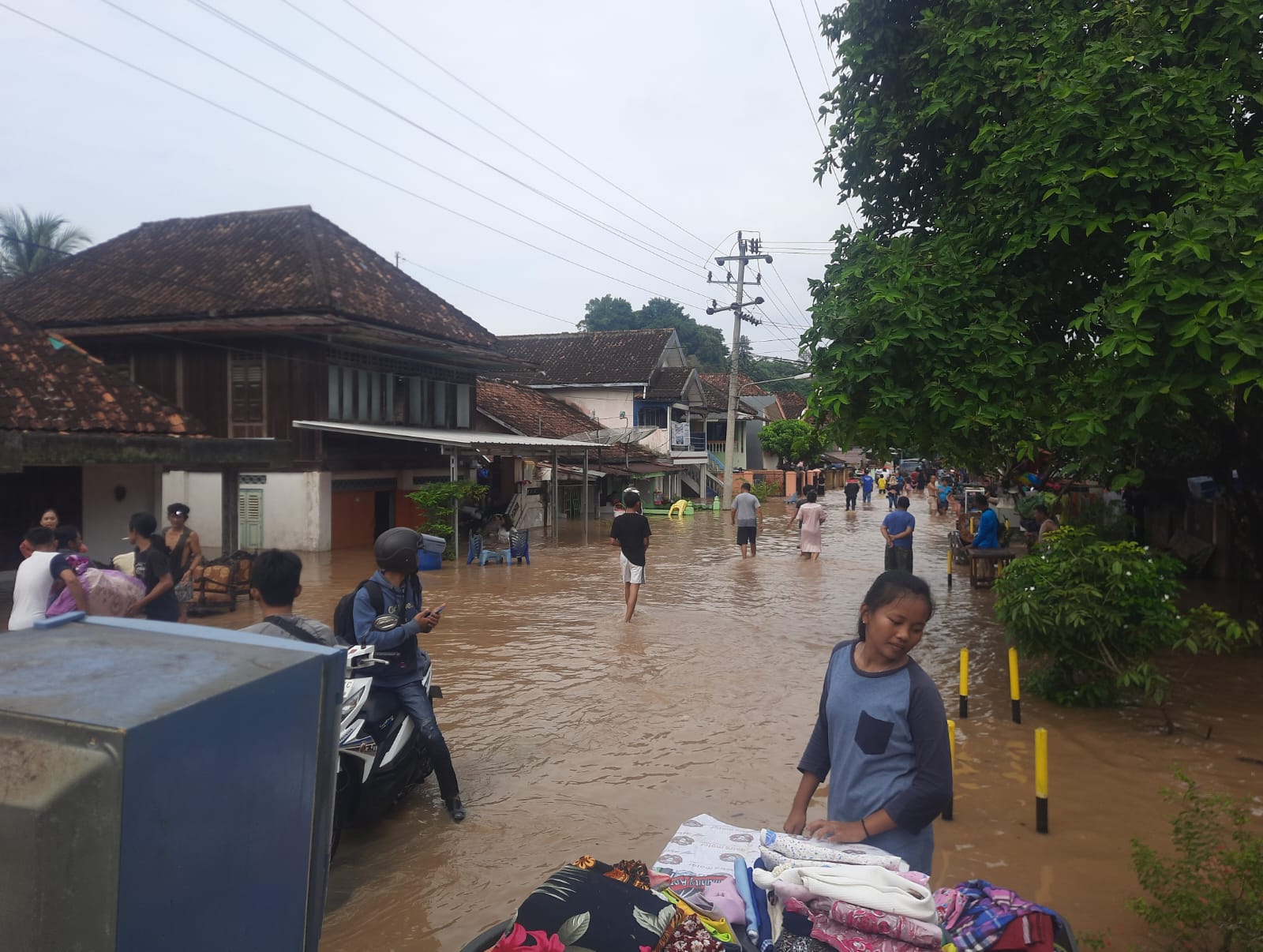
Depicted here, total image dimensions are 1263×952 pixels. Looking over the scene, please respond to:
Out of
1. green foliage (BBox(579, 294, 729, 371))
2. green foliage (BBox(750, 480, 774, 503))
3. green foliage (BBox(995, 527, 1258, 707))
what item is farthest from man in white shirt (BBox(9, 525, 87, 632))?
green foliage (BBox(579, 294, 729, 371))

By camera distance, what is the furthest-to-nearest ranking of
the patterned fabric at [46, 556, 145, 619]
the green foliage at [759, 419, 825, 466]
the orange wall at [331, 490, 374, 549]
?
the green foliage at [759, 419, 825, 466] < the orange wall at [331, 490, 374, 549] < the patterned fabric at [46, 556, 145, 619]

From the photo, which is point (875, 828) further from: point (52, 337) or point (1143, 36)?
point (52, 337)

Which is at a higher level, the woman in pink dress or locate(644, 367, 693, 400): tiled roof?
locate(644, 367, 693, 400): tiled roof

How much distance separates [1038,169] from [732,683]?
5641 millimetres

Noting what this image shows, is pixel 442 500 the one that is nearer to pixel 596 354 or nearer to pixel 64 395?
pixel 64 395

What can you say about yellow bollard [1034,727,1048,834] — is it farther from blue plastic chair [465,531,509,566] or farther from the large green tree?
blue plastic chair [465,531,509,566]

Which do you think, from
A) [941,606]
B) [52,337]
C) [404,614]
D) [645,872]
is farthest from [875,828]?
[52,337]

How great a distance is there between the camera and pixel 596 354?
40094 millimetres

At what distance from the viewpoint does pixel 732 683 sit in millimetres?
9234

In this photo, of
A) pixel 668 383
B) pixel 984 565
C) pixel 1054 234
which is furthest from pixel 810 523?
pixel 668 383

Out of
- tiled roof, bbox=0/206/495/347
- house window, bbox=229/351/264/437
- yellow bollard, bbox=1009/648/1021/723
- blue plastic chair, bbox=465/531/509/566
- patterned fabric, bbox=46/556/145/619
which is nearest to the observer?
patterned fabric, bbox=46/556/145/619

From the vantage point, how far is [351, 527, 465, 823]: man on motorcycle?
16.8 feet

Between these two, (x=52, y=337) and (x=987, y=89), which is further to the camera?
(x=52, y=337)

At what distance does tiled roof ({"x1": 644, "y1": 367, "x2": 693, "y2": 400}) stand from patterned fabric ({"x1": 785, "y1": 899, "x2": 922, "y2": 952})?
116ft
